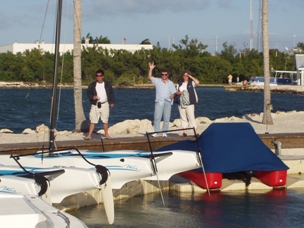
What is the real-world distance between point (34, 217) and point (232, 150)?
23.6 ft

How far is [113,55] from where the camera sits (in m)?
116

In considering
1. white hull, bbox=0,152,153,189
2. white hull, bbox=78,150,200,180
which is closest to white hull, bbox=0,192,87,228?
white hull, bbox=0,152,153,189

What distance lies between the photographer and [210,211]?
12.4 meters

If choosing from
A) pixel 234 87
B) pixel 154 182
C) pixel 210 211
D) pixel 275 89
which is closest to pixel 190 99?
pixel 154 182

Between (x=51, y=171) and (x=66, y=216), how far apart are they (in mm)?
3532

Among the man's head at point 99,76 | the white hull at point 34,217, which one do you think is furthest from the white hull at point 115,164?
the white hull at point 34,217

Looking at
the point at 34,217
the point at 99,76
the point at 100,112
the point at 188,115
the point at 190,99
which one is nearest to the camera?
the point at 34,217

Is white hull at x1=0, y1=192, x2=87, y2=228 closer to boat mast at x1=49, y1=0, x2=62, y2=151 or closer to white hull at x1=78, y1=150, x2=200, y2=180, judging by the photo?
white hull at x1=78, y1=150, x2=200, y2=180

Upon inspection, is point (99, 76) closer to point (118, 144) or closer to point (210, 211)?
point (118, 144)

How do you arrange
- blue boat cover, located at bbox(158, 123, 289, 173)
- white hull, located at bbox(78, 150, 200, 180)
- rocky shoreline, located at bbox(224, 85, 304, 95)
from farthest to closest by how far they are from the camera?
1. rocky shoreline, located at bbox(224, 85, 304, 95)
2. blue boat cover, located at bbox(158, 123, 289, 173)
3. white hull, located at bbox(78, 150, 200, 180)

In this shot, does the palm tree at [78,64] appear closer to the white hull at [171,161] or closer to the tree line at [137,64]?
the white hull at [171,161]

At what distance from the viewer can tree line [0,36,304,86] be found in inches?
4232

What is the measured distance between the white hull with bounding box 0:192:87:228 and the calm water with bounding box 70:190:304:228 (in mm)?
3588

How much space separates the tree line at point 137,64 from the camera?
107488mm
